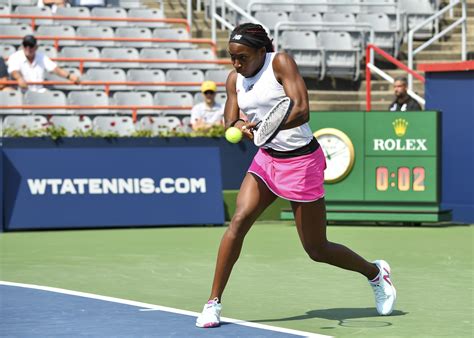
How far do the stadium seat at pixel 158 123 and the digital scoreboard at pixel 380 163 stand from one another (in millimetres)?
2885

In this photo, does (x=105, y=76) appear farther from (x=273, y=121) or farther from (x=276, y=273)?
(x=273, y=121)

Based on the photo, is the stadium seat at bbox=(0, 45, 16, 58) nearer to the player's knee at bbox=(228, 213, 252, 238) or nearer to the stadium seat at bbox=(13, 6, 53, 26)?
the stadium seat at bbox=(13, 6, 53, 26)

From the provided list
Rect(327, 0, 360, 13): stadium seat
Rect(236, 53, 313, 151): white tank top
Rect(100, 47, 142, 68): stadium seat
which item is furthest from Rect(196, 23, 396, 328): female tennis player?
Rect(327, 0, 360, 13): stadium seat

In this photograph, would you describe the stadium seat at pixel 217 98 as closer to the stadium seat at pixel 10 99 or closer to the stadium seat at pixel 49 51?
the stadium seat at pixel 49 51

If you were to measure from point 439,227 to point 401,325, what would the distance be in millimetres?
7810

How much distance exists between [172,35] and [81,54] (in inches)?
87.8

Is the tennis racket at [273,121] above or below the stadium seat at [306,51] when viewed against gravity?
below

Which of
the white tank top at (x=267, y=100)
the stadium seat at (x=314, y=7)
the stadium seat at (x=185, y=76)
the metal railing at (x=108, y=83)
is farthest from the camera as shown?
the stadium seat at (x=314, y=7)

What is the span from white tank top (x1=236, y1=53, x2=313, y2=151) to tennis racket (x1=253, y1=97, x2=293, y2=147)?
0.49ft

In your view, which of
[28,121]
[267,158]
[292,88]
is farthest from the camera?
[28,121]

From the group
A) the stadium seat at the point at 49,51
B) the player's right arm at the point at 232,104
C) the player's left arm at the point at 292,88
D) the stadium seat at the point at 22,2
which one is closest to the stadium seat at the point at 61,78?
the stadium seat at the point at 49,51

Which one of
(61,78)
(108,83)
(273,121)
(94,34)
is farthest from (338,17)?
(273,121)

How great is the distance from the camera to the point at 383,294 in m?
8.12

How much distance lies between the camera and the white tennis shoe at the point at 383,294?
26.6ft
